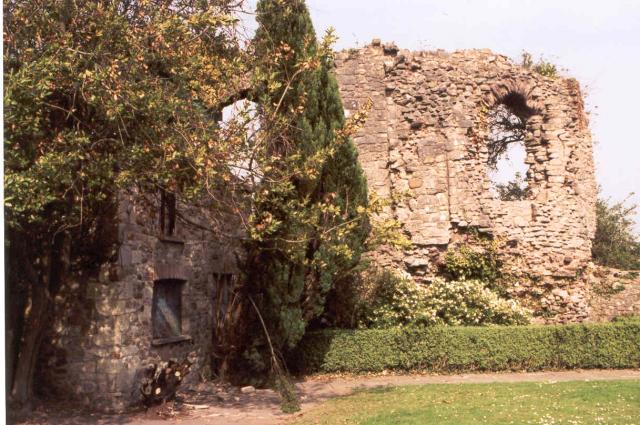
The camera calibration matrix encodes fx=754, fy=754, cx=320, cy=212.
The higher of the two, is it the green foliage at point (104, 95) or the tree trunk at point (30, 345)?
the green foliage at point (104, 95)

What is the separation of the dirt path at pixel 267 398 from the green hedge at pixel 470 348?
36 centimetres

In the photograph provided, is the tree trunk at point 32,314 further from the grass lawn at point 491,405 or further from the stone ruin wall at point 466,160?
the stone ruin wall at point 466,160

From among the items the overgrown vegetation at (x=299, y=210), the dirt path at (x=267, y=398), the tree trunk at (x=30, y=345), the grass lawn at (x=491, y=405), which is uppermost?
the overgrown vegetation at (x=299, y=210)

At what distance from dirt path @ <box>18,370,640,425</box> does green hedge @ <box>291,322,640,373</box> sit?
0.36 meters

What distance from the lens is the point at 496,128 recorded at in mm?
29391

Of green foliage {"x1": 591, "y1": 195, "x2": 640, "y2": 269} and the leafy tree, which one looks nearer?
the leafy tree

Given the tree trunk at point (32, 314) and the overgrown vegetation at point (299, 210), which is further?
the overgrown vegetation at point (299, 210)

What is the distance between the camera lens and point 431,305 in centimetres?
1798

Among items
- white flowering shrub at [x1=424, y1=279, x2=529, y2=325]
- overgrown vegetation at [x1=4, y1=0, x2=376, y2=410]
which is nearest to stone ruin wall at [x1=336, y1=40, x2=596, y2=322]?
white flowering shrub at [x1=424, y1=279, x2=529, y2=325]

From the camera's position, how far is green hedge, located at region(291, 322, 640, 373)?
16.8 m

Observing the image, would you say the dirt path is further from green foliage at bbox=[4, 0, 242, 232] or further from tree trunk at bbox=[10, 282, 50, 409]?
green foliage at bbox=[4, 0, 242, 232]

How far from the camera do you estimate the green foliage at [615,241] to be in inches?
1139

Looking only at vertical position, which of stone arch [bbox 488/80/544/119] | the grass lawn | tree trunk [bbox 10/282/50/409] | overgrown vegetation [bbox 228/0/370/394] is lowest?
the grass lawn

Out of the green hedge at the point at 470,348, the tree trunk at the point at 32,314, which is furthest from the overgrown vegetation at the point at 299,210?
the tree trunk at the point at 32,314
